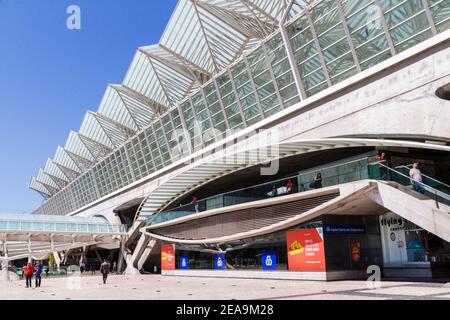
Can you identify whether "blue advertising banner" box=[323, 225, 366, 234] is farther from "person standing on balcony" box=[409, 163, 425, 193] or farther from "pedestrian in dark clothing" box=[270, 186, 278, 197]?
"person standing on balcony" box=[409, 163, 425, 193]

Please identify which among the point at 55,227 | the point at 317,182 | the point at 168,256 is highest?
the point at 317,182

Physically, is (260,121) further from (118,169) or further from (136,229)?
(118,169)

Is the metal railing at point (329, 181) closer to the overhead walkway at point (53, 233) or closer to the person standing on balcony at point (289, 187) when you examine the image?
the person standing on balcony at point (289, 187)

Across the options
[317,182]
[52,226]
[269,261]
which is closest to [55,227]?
[52,226]

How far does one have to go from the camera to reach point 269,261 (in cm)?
2517

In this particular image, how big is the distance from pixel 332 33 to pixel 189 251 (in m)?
17.6

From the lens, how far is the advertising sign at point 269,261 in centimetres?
2483

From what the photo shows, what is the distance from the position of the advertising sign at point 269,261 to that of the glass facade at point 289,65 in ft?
31.4

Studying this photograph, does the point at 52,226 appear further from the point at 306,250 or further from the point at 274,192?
the point at 306,250

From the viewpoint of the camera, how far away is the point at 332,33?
82.1 feet

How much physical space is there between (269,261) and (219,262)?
5124 mm
